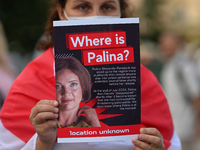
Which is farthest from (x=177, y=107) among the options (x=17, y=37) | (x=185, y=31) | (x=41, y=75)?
(x=185, y=31)

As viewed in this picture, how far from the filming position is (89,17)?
2.01m

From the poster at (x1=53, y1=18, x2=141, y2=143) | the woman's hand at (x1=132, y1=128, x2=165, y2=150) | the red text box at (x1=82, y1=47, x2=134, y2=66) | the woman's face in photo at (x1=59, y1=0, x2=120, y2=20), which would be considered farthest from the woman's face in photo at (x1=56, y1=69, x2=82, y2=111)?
the woman's face in photo at (x1=59, y1=0, x2=120, y2=20)

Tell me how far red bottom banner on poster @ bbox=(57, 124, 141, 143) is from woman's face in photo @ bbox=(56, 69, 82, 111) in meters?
0.13

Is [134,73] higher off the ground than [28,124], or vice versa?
[134,73]

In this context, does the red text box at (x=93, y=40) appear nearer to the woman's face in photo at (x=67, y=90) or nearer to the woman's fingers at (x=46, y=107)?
the woman's face in photo at (x=67, y=90)

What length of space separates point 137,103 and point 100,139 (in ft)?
0.96

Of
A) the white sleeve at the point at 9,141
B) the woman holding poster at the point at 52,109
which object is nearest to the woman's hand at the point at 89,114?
the woman holding poster at the point at 52,109

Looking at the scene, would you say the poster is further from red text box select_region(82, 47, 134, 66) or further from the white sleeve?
the white sleeve

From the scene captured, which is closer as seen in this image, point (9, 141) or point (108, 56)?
point (108, 56)

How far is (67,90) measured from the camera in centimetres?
165

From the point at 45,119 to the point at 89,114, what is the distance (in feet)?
0.85

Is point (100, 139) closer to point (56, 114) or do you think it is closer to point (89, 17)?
point (56, 114)

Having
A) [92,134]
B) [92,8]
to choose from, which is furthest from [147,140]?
[92,8]

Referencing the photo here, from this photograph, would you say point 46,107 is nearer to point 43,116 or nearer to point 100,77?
point 43,116
